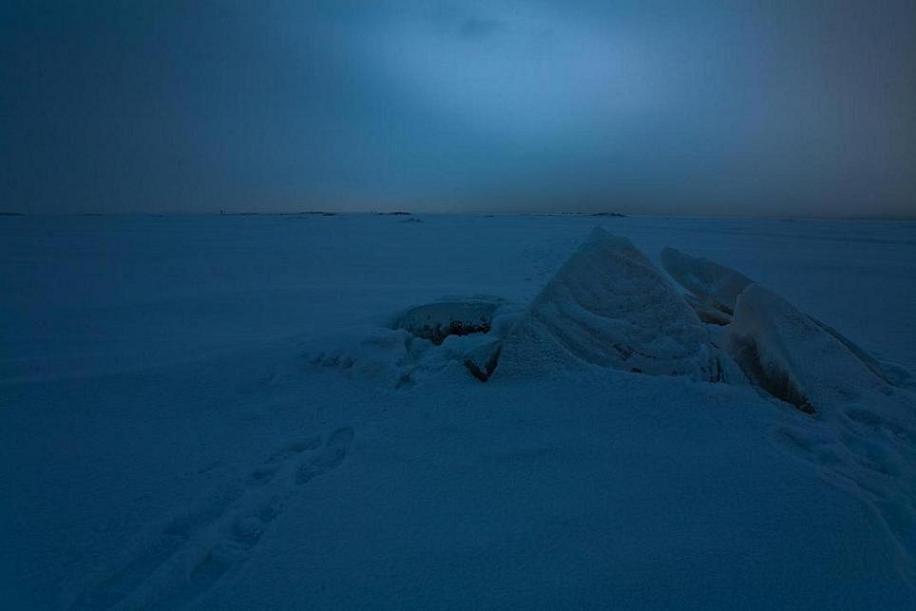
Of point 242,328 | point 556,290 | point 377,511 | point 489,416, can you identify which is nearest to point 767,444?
point 489,416

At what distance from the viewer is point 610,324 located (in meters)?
2.40

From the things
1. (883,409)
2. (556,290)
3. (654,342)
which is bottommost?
(883,409)

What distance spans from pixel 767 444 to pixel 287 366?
7.28 feet

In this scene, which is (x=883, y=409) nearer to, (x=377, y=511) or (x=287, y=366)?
(x=377, y=511)

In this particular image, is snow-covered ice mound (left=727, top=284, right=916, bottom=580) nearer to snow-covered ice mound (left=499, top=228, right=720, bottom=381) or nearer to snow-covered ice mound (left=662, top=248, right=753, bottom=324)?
snow-covered ice mound (left=499, top=228, right=720, bottom=381)

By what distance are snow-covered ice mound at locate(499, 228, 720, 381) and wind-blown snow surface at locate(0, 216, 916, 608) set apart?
144 millimetres

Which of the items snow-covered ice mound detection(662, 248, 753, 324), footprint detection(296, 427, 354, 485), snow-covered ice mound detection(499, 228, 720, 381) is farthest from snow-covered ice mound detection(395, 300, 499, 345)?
snow-covered ice mound detection(662, 248, 753, 324)

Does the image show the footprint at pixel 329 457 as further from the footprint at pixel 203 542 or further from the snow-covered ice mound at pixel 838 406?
the snow-covered ice mound at pixel 838 406

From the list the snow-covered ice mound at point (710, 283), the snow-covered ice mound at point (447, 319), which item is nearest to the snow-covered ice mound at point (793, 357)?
the snow-covered ice mound at point (710, 283)

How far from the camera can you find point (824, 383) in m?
2.10

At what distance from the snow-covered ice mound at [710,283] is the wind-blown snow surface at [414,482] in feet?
3.32

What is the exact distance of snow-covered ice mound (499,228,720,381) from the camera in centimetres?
222

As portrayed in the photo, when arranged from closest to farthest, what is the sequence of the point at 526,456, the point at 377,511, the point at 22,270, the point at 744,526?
the point at 744,526, the point at 377,511, the point at 526,456, the point at 22,270

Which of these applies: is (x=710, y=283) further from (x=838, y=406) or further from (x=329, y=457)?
(x=329, y=457)
